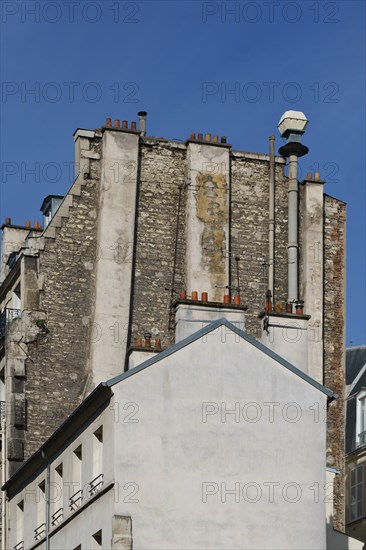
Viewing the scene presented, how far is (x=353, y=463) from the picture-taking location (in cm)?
4056

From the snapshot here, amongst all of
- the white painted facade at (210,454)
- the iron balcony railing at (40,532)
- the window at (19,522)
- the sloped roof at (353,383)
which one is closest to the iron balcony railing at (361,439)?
the sloped roof at (353,383)

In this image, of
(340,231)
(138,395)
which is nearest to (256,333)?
(340,231)

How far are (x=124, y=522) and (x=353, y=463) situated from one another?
15482mm

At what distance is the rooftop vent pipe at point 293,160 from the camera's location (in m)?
39.2

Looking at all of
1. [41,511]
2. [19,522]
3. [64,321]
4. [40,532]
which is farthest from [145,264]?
[40,532]

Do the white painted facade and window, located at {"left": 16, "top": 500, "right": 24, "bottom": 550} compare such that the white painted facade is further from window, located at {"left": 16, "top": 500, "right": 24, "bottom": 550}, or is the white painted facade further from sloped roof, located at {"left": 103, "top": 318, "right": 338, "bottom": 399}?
window, located at {"left": 16, "top": 500, "right": 24, "bottom": 550}

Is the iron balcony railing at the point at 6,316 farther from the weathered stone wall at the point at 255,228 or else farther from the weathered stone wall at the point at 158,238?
the weathered stone wall at the point at 255,228

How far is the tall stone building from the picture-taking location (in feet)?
120

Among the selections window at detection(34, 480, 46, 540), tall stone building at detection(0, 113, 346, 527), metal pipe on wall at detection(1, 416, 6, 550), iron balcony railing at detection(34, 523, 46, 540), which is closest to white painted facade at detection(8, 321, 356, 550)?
iron balcony railing at detection(34, 523, 46, 540)

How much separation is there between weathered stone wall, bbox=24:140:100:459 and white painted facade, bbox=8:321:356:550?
26.7 ft

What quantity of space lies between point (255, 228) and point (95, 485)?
13080mm

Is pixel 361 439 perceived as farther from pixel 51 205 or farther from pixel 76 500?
pixel 76 500

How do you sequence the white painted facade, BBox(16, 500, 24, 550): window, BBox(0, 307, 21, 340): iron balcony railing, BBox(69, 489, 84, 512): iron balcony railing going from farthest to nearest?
BBox(0, 307, 21, 340): iron balcony railing < BBox(16, 500, 24, 550): window < BBox(69, 489, 84, 512): iron balcony railing < the white painted facade

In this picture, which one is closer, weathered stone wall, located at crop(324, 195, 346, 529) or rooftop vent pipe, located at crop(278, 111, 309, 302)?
weathered stone wall, located at crop(324, 195, 346, 529)
